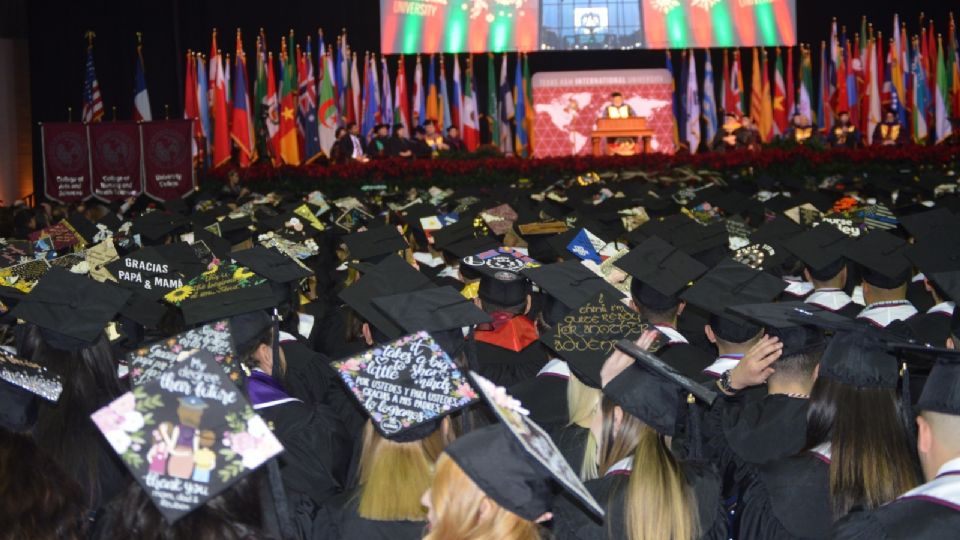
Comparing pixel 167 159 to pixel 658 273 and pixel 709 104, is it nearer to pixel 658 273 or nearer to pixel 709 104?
pixel 709 104

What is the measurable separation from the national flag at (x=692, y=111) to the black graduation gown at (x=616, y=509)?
796 inches

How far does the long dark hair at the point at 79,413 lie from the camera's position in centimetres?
313

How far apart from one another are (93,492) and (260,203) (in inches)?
365

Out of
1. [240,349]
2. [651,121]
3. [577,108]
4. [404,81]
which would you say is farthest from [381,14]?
[240,349]

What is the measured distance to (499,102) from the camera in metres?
23.0

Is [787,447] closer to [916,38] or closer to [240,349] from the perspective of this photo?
[240,349]

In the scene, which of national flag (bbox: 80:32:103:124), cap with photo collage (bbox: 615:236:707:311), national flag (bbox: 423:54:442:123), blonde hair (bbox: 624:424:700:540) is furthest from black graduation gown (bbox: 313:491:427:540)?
national flag (bbox: 423:54:442:123)

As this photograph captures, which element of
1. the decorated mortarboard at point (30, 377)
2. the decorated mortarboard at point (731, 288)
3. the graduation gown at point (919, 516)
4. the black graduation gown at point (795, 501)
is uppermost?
the decorated mortarboard at point (30, 377)

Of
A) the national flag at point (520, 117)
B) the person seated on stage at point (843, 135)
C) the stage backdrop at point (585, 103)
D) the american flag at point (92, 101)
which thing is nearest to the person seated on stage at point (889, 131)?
the person seated on stage at point (843, 135)

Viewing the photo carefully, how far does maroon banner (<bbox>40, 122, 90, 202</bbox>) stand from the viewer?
1845 centimetres

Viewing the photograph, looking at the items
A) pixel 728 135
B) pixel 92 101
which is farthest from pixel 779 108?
pixel 92 101

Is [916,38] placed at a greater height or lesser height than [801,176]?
greater

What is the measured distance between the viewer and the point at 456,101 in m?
23.0

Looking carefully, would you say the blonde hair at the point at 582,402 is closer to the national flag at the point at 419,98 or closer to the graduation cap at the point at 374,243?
the graduation cap at the point at 374,243
